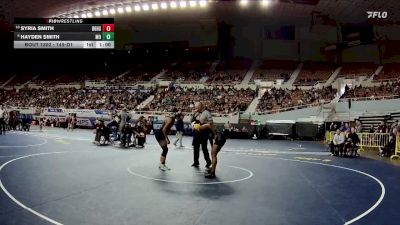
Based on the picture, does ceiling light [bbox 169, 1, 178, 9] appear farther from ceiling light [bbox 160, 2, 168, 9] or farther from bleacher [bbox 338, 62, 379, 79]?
bleacher [bbox 338, 62, 379, 79]

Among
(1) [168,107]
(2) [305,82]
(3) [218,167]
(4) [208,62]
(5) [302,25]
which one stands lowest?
(3) [218,167]

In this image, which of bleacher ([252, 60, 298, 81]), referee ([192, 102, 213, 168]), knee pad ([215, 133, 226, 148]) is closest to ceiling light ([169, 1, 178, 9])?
bleacher ([252, 60, 298, 81])

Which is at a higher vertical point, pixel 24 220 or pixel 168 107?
pixel 168 107

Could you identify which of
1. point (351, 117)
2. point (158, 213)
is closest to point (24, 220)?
point (158, 213)

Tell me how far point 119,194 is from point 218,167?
4.47 meters

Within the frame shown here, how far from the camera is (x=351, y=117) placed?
2742cm

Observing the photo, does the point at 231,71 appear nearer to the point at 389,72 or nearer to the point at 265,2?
the point at 265,2

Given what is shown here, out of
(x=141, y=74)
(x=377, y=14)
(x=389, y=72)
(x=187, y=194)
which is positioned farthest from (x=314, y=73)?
(x=187, y=194)

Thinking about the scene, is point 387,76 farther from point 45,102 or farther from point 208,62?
point 45,102
